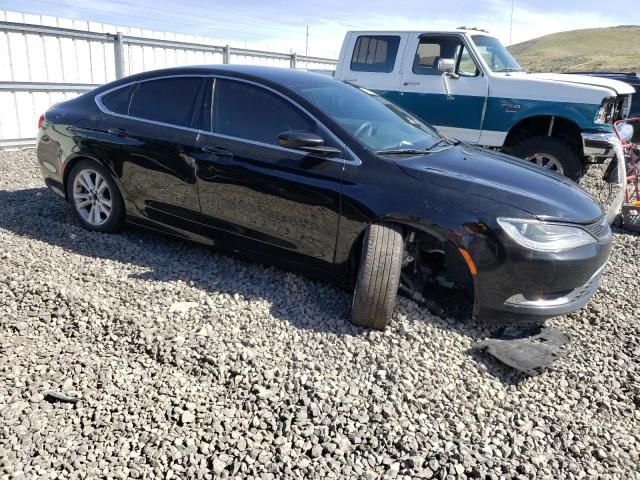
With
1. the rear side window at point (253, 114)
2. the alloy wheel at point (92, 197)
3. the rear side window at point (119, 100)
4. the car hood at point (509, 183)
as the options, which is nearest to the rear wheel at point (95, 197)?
the alloy wheel at point (92, 197)

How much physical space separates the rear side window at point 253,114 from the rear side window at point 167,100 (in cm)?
26

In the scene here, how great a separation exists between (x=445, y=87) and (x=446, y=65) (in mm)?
374

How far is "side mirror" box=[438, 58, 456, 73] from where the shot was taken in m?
7.36

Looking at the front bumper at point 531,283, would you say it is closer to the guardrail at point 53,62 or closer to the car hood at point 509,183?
the car hood at point 509,183

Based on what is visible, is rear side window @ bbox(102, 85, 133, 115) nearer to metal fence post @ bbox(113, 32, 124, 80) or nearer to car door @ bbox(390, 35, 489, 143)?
car door @ bbox(390, 35, 489, 143)

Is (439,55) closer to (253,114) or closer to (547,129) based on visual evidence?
(547,129)

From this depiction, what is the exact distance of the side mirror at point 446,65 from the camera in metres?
7.36

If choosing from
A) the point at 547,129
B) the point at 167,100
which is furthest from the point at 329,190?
the point at 547,129

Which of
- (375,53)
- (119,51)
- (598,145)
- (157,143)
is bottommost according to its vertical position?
(598,145)

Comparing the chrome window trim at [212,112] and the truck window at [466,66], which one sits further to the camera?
the truck window at [466,66]

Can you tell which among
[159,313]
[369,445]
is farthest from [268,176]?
[369,445]

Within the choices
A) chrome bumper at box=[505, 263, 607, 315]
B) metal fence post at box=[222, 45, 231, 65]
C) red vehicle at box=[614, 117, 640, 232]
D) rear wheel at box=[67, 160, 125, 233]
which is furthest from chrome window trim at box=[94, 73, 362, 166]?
metal fence post at box=[222, 45, 231, 65]

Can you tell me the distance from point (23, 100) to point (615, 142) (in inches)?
375

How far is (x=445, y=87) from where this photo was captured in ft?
25.2
